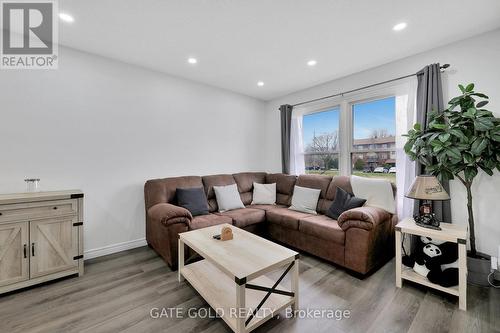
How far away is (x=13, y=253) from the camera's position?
Answer: 198 cm

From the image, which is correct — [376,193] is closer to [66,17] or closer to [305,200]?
[305,200]

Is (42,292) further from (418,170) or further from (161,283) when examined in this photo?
(418,170)

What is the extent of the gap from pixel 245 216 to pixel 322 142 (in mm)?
2065

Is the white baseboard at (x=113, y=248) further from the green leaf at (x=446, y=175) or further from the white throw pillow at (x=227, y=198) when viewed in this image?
the green leaf at (x=446, y=175)

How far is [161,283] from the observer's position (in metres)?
2.18

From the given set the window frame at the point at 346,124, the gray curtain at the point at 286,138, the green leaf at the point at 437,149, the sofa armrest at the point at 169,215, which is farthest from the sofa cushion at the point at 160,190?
the green leaf at the point at 437,149

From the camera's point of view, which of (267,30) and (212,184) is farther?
(212,184)

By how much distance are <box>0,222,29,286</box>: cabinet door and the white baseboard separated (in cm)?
68

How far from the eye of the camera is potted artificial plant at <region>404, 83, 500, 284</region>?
1.96 m

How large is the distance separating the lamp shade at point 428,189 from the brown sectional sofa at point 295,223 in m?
0.44

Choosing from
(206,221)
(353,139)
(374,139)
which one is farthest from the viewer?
(353,139)

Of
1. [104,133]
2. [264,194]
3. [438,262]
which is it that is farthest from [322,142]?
[104,133]

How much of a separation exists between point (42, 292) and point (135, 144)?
1866mm

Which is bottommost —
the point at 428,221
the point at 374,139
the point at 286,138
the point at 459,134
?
the point at 428,221
